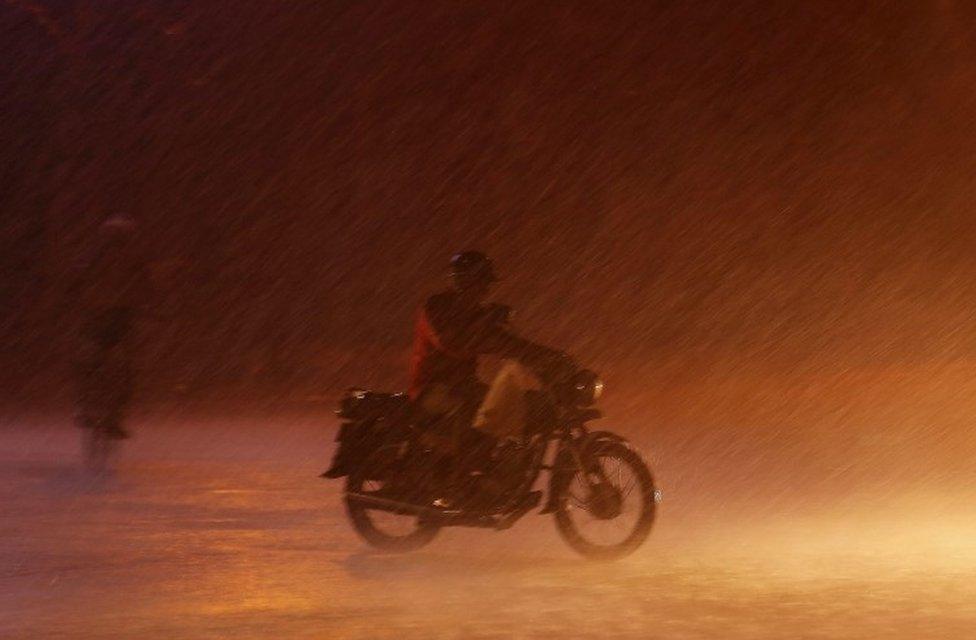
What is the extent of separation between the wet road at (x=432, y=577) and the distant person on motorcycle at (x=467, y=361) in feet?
2.21

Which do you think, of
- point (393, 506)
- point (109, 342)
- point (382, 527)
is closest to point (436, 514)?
point (393, 506)

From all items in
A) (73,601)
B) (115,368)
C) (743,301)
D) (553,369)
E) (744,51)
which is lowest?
(73,601)

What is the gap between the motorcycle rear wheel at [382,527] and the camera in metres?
9.71

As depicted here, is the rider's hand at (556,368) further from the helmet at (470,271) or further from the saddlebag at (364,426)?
the saddlebag at (364,426)

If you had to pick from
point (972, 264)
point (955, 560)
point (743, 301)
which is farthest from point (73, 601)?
point (972, 264)

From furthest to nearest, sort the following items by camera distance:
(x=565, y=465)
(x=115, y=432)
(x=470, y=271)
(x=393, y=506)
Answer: (x=115, y=432)
(x=393, y=506)
(x=470, y=271)
(x=565, y=465)

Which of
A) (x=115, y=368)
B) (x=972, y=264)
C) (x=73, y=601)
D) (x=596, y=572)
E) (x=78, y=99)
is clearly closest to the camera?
(x=73, y=601)

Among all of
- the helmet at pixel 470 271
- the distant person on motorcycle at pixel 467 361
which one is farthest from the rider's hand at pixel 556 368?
the helmet at pixel 470 271

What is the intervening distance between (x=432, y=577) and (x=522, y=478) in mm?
831

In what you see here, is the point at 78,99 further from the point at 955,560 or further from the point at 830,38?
the point at 955,560

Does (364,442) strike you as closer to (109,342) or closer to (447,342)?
(447,342)

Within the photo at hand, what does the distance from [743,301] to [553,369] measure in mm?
25773

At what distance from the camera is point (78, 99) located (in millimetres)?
31781

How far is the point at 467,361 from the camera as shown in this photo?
374 inches
